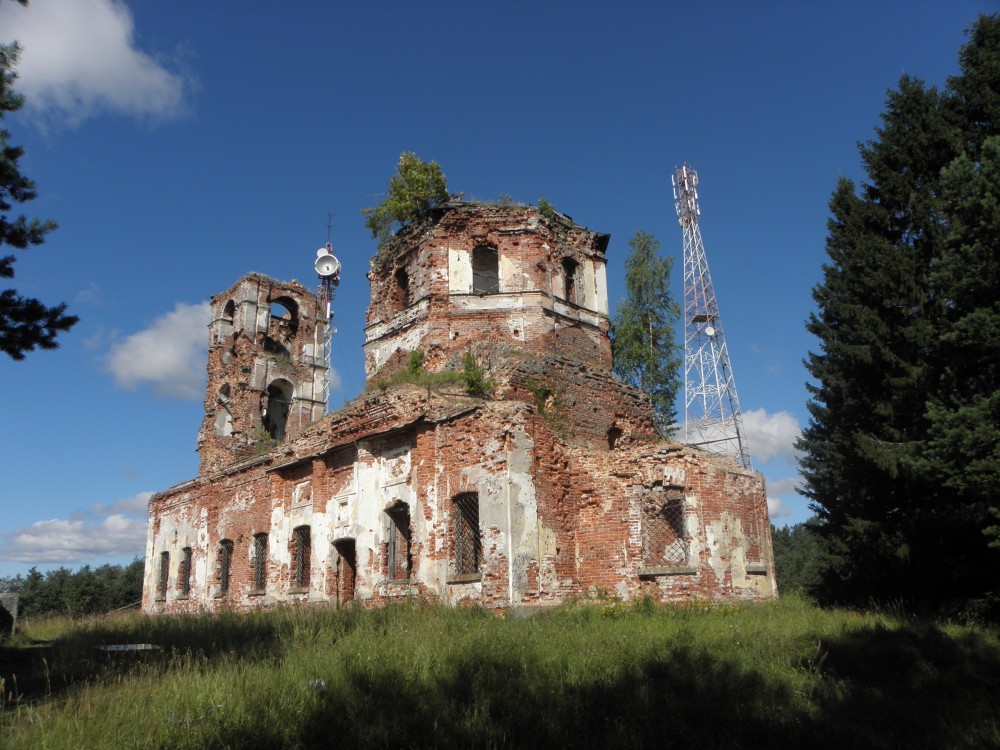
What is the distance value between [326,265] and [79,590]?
1206 inches

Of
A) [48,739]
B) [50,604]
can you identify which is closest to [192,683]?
[48,739]

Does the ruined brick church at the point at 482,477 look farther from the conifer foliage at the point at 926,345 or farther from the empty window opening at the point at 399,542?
the conifer foliage at the point at 926,345

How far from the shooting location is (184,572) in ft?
81.3

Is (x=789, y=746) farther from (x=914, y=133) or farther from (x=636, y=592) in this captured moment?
(x=914, y=133)

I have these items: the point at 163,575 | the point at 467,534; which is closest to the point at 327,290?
the point at 163,575

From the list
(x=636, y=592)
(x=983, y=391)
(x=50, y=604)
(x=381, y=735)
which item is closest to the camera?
(x=381, y=735)

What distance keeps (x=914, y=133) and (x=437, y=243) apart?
11.6 metres

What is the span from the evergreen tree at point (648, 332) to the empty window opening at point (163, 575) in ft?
58.0

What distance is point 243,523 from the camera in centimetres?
2144

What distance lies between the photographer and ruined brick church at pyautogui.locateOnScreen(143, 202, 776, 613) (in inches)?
556

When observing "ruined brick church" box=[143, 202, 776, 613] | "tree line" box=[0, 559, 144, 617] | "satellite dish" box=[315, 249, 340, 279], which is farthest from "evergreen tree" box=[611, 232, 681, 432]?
"tree line" box=[0, 559, 144, 617]

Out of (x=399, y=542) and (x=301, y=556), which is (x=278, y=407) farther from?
(x=399, y=542)

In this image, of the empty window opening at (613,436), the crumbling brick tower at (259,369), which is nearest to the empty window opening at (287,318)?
the crumbling brick tower at (259,369)

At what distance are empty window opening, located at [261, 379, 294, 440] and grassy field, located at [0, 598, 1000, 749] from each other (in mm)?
19125
